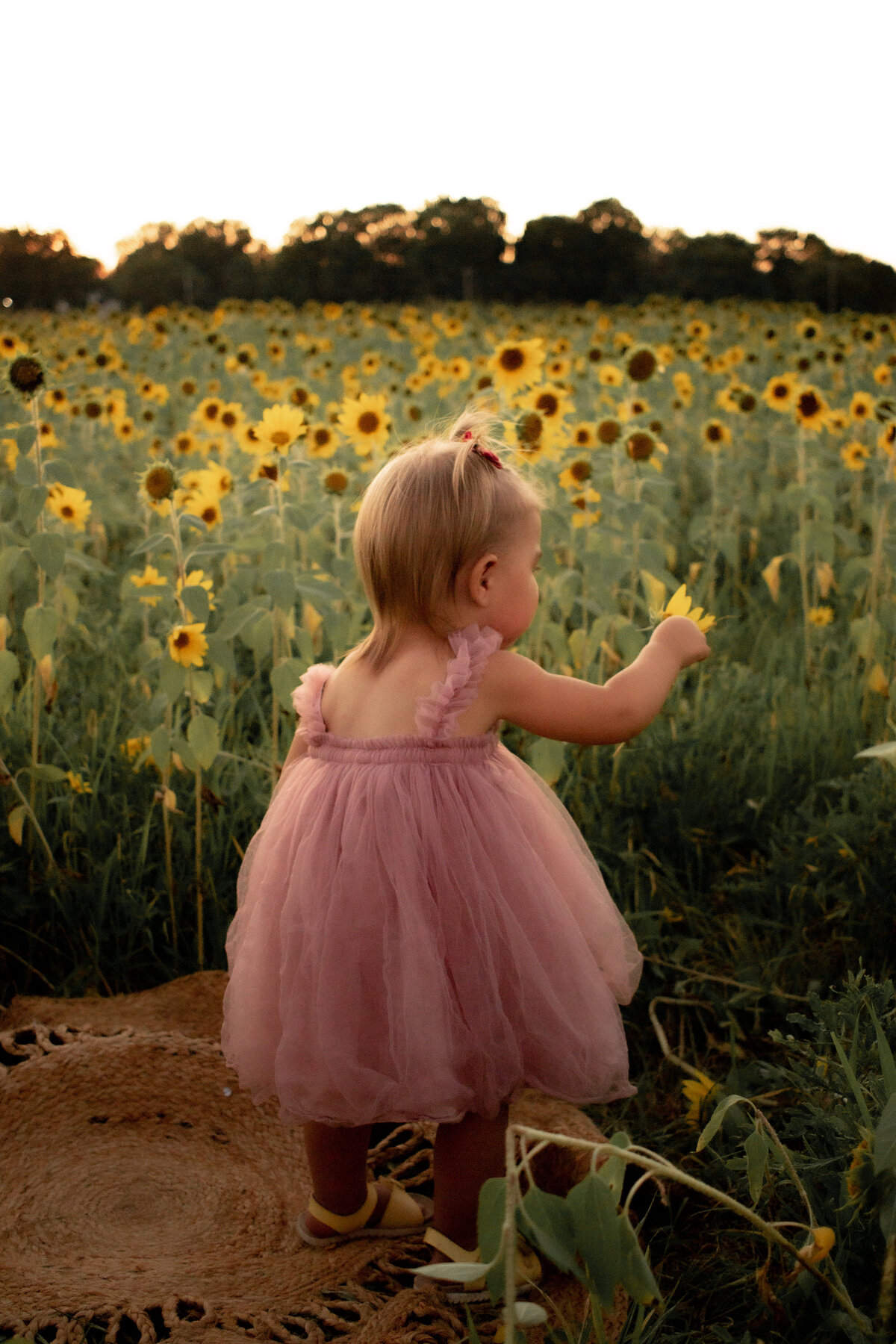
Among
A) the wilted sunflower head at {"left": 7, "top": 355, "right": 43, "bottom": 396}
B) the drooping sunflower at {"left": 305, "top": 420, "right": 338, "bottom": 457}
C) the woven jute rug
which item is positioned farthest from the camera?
the drooping sunflower at {"left": 305, "top": 420, "right": 338, "bottom": 457}

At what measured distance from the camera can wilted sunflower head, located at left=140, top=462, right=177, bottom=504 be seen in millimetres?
2055

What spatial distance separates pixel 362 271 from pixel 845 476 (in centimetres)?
977

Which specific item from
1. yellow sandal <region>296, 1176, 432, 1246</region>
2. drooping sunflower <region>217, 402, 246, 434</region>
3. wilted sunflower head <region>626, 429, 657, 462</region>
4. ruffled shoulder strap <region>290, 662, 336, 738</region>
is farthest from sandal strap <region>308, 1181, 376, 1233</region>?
drooping sunflower <region>217, 402, 246, 434</region>

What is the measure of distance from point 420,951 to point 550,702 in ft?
1.16

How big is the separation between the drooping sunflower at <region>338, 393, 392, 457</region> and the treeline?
10031 millimetres

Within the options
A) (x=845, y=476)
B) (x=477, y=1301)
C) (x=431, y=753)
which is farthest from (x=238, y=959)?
(x=845, y=476)

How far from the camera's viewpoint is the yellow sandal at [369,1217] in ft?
5.11

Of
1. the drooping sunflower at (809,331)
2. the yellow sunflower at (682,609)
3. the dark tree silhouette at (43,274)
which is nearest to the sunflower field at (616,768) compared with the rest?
the yellow sunflower at (682,609)

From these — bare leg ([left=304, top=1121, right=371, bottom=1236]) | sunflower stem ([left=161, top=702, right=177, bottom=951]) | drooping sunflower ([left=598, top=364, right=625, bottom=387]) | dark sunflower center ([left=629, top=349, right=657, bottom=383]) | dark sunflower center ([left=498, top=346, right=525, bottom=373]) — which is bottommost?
bare leg ([left=304, top=1121, right=371, bottom=1236])

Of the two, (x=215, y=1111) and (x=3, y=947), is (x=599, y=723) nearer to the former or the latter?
(x=215, y=1111)

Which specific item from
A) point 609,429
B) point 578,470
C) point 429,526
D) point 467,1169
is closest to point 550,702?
point 429,526

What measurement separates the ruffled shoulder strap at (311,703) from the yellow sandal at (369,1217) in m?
0.63

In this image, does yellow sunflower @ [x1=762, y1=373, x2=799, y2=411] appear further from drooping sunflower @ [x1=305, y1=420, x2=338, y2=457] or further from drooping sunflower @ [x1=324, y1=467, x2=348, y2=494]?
drooping sunflower @ [x1=324, y1=467, x2=348, y2=494]

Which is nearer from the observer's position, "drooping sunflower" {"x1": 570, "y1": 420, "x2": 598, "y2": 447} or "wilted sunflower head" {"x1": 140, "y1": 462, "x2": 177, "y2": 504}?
"wilted sunflower head" {"x1": 140, "y1": 462, "x2": 177, "y2": 504}
